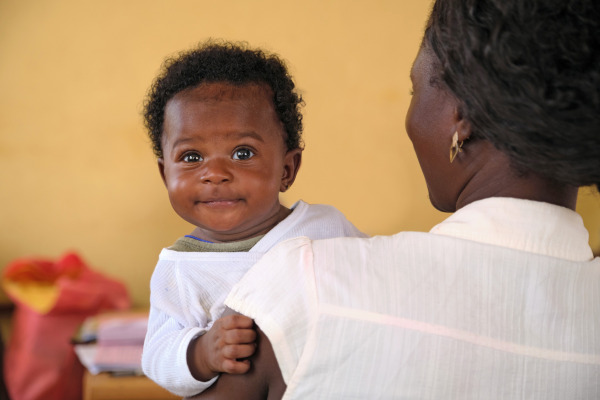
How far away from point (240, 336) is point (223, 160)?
1.83 ft

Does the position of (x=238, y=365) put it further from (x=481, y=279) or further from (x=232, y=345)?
(x=481, y=279)

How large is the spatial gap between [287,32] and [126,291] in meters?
1.58

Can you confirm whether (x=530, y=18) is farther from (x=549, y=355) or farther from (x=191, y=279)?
(x=191, y=279)

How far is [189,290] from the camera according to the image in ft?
4.22

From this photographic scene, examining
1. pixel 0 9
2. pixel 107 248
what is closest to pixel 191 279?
pixel 107 248

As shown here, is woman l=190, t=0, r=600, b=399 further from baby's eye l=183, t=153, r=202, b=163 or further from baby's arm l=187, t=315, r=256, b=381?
baby's eye l=183, t=153, r=202, b=163

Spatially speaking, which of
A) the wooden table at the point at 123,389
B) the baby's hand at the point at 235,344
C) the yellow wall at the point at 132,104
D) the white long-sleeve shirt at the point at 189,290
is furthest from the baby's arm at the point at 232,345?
the yellow wall at the point at 132,104

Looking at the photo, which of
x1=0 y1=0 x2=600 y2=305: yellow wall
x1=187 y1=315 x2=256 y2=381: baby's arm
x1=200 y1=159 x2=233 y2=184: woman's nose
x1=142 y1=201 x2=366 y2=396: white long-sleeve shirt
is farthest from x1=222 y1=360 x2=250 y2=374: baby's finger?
x1=0 y1=0 x2=600 y2=305: yellow wall

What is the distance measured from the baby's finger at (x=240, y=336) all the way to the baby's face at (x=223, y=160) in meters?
0.52

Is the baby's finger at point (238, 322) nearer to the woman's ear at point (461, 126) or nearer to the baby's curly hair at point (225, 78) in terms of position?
the woman's ear at point (461, 126)

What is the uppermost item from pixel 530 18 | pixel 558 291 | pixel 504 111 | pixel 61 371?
pixel 530 18

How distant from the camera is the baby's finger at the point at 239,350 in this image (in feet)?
2.81

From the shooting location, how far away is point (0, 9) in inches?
131

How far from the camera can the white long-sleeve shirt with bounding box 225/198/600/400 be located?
2.60ft
